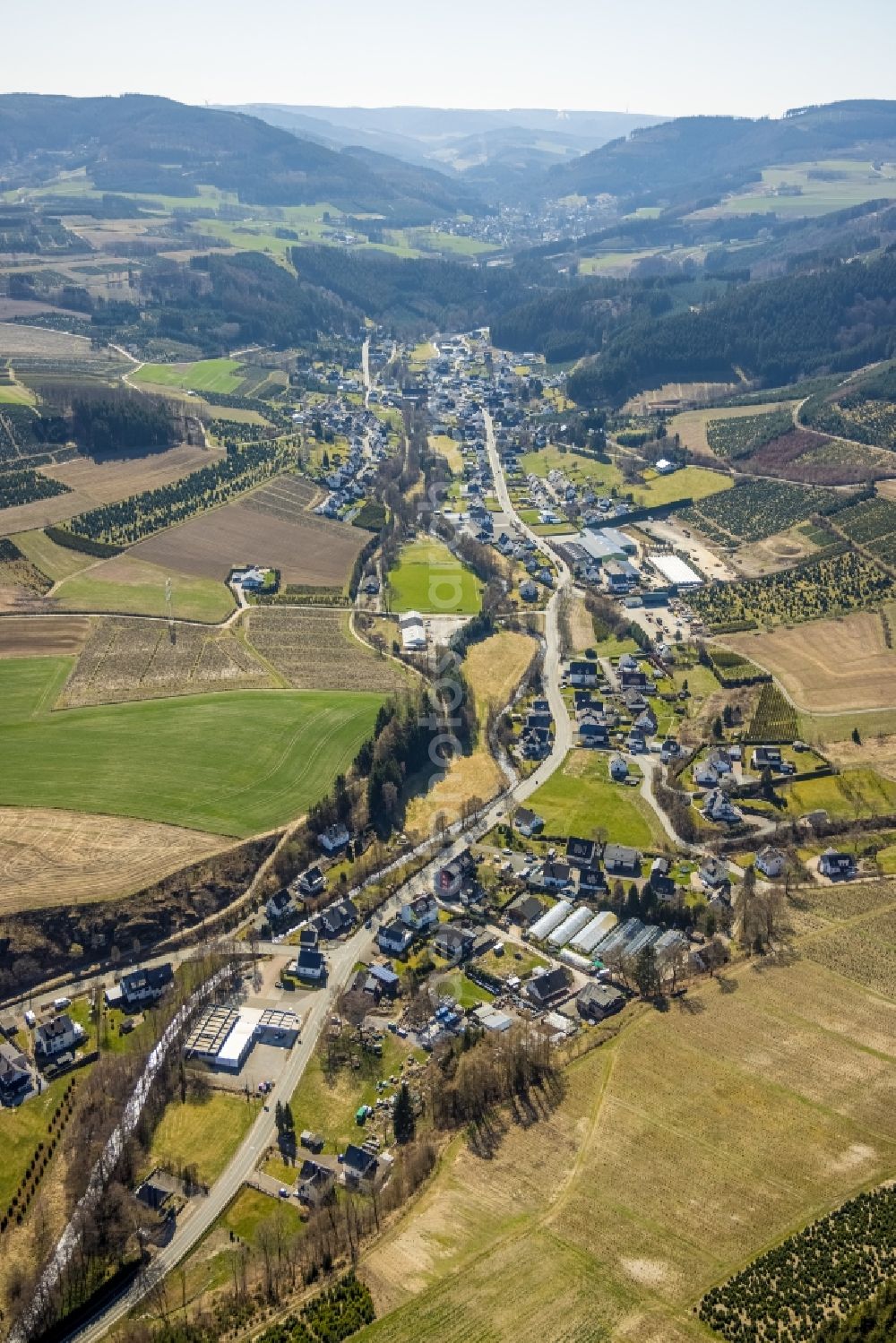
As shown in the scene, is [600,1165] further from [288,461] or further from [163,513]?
[288,461]

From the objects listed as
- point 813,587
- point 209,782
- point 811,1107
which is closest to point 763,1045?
point 811,1107

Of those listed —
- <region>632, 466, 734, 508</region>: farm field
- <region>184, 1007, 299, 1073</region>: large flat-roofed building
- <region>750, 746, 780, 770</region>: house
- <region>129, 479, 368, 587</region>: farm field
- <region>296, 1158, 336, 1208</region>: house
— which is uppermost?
Result: <region>632, 466, 734, 508</region>: farm field

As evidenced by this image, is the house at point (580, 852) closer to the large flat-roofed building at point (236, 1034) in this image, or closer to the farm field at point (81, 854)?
the large flat-roofed building at point (236, 1034)

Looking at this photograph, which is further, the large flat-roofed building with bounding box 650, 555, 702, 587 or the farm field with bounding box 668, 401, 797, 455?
the farm field with bounding box 668, 401, 797, 455

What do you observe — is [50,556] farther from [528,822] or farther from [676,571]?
[676,571]

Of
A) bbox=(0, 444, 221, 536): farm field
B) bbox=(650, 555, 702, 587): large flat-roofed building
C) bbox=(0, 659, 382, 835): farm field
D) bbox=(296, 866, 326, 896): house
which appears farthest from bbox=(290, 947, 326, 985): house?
bbox=(0, 444, 221, 536): farm field

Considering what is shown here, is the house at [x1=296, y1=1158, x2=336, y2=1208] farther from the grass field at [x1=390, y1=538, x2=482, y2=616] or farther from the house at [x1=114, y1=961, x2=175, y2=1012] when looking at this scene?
the grass field at [x1=390, y1=538, x2=482, y2=616]
